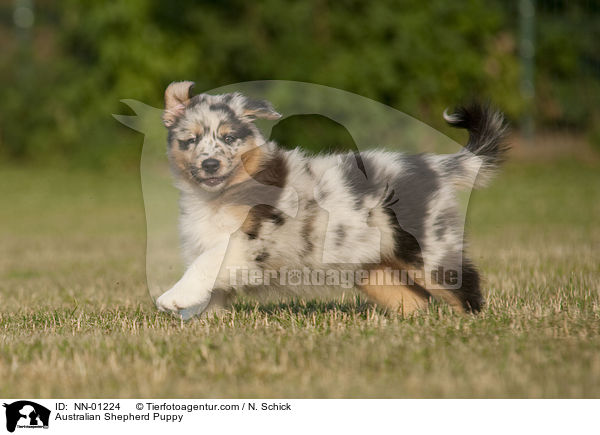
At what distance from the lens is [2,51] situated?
672 inches

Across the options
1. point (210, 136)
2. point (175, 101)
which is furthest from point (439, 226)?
point (175, 101)

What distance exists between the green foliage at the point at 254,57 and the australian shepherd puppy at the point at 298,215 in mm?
11259

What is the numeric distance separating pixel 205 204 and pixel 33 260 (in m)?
4.37

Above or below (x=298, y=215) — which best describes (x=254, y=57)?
above

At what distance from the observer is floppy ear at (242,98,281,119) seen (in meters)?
4.13

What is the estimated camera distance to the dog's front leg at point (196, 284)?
3648 mm

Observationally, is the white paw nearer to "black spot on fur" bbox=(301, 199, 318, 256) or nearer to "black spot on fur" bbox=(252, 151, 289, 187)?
"black spot on fur" bbox=(301, 199, 318, 256)

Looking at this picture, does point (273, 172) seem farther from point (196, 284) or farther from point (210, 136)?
point (196, 284)

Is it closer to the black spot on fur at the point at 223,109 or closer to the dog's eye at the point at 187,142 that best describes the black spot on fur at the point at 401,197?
the black spot on fur at the point at 223,109

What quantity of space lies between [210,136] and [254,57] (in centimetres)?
1208

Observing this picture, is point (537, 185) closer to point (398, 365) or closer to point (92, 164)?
point (92, 164)

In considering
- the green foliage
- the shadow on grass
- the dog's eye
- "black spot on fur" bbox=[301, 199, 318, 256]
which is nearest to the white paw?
"black spot on fur" bbox=[301, 199, 318, 256]

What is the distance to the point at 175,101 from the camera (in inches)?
161
